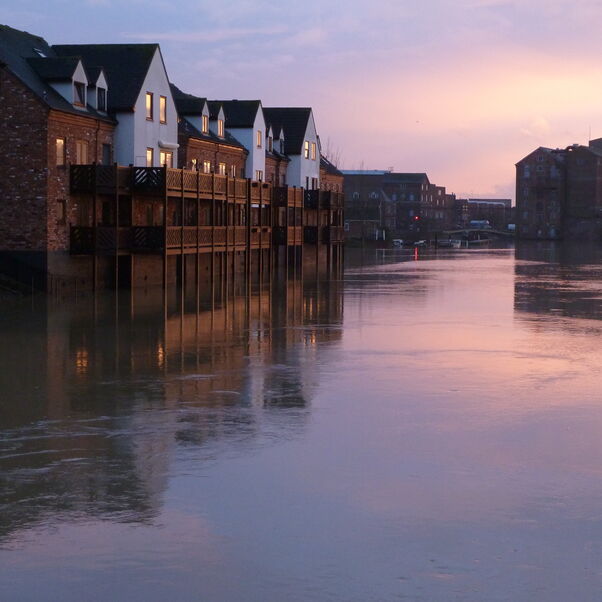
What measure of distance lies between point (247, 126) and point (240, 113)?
1078mm

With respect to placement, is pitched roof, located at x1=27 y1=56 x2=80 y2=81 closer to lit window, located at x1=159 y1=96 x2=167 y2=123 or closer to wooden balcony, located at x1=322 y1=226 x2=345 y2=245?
lit window, located at x1=159 y1=96 x2=167 y2=123

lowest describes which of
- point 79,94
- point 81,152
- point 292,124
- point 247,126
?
point 81,152

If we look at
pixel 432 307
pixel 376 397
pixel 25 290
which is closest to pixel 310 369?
pixel 376 397

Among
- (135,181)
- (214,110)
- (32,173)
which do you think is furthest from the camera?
(214,110)

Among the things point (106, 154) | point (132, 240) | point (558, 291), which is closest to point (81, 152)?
point (106, 154)

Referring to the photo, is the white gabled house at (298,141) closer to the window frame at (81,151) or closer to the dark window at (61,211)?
the window frame at (81,151)

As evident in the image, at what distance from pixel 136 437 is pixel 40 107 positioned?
2672 cm

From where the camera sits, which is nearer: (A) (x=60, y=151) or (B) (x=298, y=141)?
(A) (x=60, y=151)

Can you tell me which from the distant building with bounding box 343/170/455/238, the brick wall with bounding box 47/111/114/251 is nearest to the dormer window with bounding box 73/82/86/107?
the brick wall with bounding box 47/111/114/251

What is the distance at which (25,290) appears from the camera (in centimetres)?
3900

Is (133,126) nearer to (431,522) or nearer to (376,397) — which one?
(376,397)

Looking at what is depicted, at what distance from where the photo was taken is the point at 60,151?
40.6m

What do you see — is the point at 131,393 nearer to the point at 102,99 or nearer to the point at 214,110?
the point at 102,99

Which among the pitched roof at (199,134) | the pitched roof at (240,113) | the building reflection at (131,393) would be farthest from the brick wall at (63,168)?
the pitched roof at (240,113)
